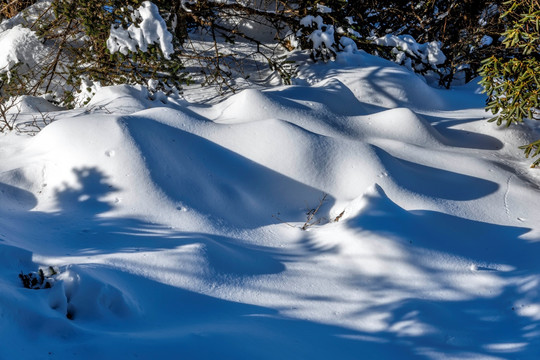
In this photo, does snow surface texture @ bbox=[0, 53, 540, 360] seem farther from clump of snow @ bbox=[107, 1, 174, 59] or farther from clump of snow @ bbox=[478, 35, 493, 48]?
clump of snow @ bbox=[478, 35, 493, 48]

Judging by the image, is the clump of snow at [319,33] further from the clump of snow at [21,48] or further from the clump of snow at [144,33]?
the clump of snow at [21,48]

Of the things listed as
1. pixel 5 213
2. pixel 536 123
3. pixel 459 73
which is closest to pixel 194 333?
pixel 5 213

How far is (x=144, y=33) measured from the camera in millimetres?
4254

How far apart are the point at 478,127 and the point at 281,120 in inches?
76.6

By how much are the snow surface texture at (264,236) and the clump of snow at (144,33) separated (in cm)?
41

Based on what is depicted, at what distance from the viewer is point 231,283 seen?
265 cm

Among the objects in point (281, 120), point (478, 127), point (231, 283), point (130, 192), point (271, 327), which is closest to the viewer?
point (271, 327)

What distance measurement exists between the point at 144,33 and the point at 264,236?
7.06 feet

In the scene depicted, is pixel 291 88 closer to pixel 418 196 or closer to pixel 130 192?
pixel 418 196

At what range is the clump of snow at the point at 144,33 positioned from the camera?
4.27 metres

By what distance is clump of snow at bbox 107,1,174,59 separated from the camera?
4266mm

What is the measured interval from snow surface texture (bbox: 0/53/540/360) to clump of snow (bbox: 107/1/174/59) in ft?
1.33

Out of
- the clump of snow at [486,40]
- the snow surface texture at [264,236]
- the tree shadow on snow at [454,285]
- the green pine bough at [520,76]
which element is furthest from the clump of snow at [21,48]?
the clump of snow at [486,40]

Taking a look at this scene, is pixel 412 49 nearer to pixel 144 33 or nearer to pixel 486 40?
pixel 486 40
